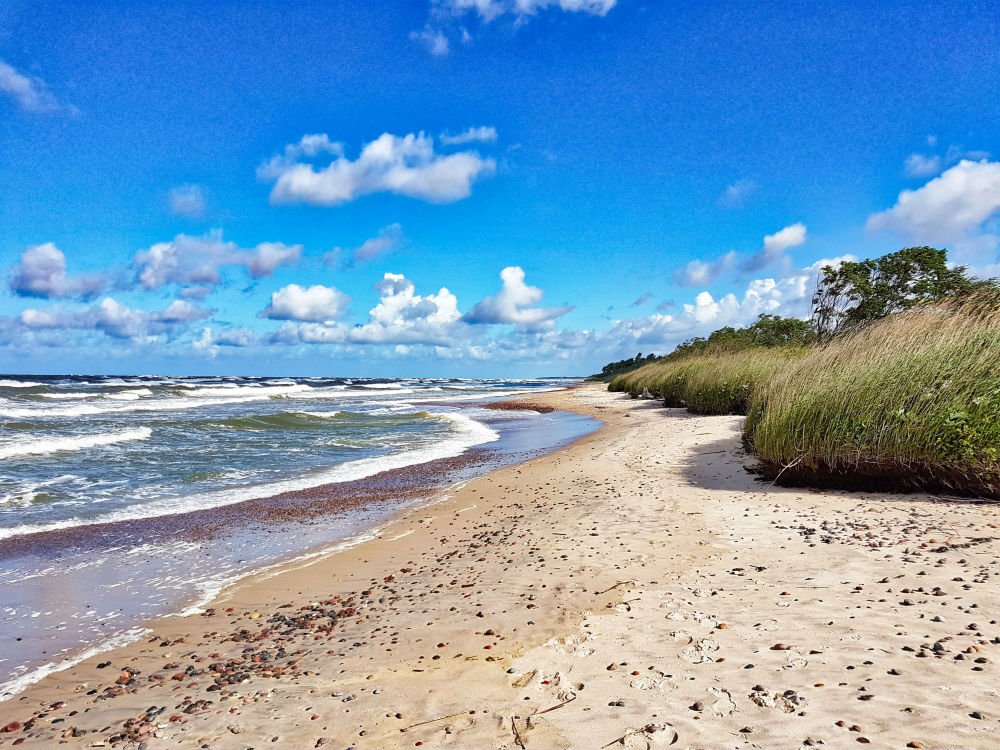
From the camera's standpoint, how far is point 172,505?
11961mm

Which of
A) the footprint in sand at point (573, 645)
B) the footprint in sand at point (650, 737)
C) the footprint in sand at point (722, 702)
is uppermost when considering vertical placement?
the footprint in sand at point (722, 702)

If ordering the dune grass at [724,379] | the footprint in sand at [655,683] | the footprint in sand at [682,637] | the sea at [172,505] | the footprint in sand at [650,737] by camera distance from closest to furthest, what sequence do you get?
1. the footprint in sand at [650,737]
2. the footprint in sand at [655,683]
3. the footprint in sand at [682,637]
4. the sea at [172,505]
5. the dune grass at [724,379]

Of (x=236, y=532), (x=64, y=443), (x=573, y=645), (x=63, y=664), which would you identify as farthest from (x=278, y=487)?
(x=64, y=443)

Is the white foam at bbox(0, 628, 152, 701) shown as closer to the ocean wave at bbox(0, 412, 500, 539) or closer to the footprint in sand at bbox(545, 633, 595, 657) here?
the footprint in sand at bbox(545, 633, 595, 657)

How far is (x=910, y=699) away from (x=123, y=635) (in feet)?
22.1

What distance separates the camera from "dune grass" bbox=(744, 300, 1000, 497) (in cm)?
784

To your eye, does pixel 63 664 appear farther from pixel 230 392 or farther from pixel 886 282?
pixel 230 392

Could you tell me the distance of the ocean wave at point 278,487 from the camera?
35.0ft

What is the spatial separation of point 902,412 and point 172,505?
1291 cm

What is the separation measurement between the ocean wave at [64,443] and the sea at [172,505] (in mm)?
58

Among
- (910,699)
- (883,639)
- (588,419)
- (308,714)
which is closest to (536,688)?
(308,714)

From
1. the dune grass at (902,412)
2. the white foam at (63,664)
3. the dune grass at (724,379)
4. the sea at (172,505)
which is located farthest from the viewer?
the dune grass at (724,379)

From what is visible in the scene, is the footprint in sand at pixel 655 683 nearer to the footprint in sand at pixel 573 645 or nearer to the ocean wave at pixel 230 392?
the footprint in sand at pixel 573 645

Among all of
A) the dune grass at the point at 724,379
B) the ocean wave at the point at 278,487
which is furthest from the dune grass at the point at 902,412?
the ocean wave at the point at 278,487
